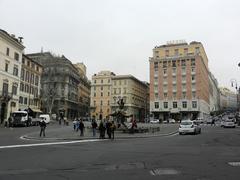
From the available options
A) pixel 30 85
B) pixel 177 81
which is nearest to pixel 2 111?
pixel 30 85

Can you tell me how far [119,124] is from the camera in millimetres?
37562

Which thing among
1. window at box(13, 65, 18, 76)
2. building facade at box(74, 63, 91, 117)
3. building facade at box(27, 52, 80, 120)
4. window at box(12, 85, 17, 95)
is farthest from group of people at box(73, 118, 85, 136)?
building facade at box(74, 63, 91, 117)

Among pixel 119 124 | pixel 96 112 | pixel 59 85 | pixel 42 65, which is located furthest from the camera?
pixel 96 112

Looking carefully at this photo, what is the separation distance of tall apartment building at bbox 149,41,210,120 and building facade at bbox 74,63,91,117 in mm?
37015

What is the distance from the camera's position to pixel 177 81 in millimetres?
99312

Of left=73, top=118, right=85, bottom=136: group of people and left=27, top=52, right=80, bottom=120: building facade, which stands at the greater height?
left=27, top=52, right=80, bottom=120: building facade

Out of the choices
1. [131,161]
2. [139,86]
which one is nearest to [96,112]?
[139,86]

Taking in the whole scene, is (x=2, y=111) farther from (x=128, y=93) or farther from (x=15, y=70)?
(x=128, y=93)

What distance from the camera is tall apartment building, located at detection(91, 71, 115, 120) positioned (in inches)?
5044

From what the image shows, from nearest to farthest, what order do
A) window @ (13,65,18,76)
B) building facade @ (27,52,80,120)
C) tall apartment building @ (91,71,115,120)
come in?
1. window @ (13,65,18,76)
2. building facade @ (27,52,80,120)
3. tall apartment building @ (91,71,115,120)

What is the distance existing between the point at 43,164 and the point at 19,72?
5567cm

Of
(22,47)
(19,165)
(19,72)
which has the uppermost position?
(22,47)

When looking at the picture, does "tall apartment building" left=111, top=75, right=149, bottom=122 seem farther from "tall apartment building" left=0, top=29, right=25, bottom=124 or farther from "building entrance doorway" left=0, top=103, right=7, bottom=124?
"building entrance doorway" left=0, top=103, right=7, bottom=124

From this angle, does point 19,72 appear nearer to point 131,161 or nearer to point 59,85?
point 59,85
